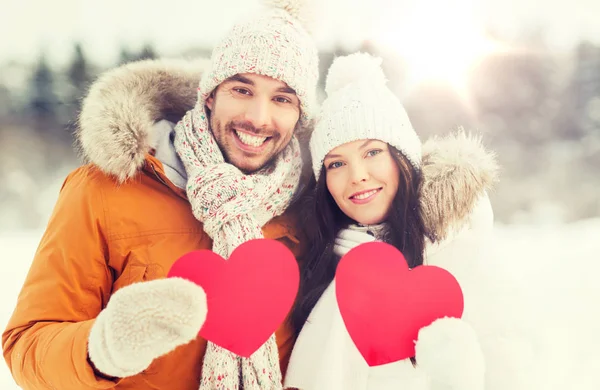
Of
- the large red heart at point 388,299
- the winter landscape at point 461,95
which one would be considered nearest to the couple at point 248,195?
the large red heart at point 388,299

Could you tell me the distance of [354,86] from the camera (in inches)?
46.1

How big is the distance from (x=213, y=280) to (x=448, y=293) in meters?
0.43

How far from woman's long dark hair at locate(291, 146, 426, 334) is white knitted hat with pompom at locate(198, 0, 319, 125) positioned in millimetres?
272

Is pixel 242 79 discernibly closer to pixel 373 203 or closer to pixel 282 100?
pixel 282 100

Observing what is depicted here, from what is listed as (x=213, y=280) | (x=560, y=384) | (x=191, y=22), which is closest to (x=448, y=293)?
(x=213, y=280)

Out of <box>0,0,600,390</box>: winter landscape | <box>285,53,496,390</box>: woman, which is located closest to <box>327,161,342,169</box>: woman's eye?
<box>285,53,496,390</box>: woman

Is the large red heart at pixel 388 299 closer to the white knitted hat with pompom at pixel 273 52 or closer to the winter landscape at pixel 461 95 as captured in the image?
the white knitted hat with pompom at pixel 273 52

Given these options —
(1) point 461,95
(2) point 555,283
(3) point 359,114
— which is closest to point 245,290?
(3) point 359,114

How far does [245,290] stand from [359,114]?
53 centimetres

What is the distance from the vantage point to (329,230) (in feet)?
3.96

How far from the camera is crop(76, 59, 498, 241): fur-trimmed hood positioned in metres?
1.06

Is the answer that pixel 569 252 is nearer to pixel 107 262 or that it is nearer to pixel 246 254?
pixel 246 254

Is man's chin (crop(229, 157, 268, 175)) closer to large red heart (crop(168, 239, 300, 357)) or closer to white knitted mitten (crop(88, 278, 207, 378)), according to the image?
large red heart (crop(168, 239, 300, 357))

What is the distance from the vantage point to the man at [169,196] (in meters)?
0.98
